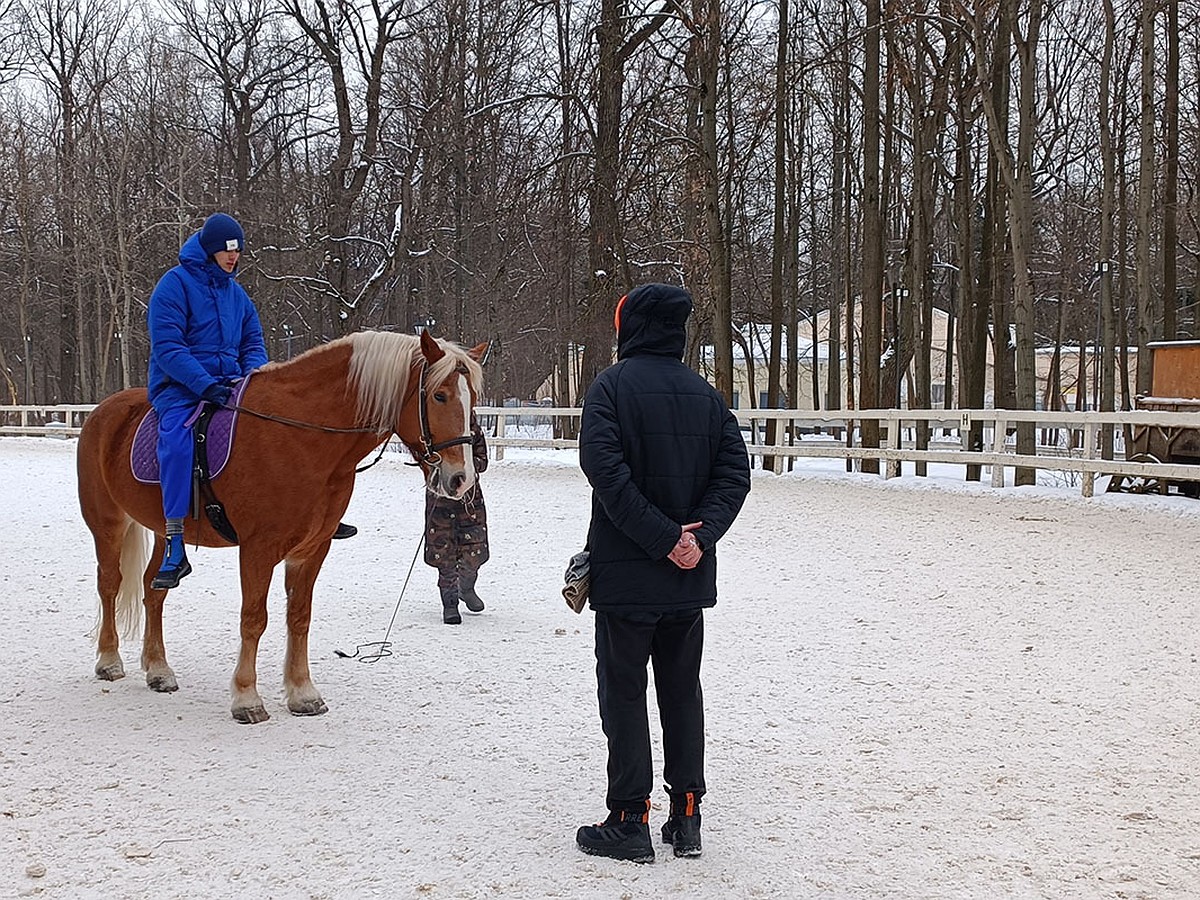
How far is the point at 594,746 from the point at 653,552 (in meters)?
1.73

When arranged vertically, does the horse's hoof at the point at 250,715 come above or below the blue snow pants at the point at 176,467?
below

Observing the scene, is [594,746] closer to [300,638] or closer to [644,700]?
[644,700]

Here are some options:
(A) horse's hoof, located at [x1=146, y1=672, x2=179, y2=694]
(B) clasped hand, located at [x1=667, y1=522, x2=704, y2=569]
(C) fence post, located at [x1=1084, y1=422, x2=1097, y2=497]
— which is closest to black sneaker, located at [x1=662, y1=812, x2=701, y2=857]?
(B) clasped hand, located at [x1=667, y1=522, x2=704, y2=569]

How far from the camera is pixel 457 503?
772 cm

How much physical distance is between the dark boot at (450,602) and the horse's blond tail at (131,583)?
2.13m

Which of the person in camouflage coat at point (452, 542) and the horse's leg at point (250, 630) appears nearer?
the horse's leg at point (250, 630)

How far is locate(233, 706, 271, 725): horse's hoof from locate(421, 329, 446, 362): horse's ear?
1.93 meters

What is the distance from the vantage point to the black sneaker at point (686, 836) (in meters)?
3.73

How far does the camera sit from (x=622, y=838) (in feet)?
12.2

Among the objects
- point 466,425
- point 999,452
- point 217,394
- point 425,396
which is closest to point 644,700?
point 466,425

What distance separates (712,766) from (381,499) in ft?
38.9

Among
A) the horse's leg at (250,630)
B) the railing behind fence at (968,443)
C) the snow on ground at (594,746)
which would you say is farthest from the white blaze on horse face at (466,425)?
the railing behind fence at (968,443)

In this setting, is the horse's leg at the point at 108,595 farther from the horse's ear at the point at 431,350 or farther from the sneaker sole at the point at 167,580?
the horse's ear at the point at 431,350

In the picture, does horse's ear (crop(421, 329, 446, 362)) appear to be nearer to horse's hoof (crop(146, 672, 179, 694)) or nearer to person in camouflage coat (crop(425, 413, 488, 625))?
horse's hoof (crop(146, 672, 179, 694))
